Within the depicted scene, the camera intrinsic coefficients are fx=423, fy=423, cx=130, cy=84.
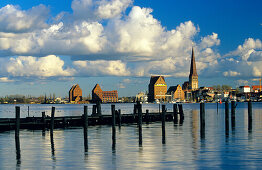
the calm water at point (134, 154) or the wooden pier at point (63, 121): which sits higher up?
the wooden pier at point (63, 121)

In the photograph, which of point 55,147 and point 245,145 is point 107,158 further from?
point 245,145

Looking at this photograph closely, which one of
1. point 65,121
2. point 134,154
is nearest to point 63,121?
point 65,121

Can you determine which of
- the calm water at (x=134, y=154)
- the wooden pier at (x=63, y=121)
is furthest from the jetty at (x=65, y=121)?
the calm water at (x=134, y=154)

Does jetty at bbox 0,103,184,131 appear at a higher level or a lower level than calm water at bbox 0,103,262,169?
higher

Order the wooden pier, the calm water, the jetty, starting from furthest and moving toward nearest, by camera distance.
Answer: the wooden pier, the jetty, the calm water

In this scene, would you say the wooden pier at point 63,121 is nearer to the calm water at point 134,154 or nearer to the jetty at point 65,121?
the jetty at point 65,121

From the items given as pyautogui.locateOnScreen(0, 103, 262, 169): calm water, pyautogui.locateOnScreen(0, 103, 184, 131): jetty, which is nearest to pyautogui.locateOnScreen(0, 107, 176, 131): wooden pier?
pyautogui.locateOnScreen(0, 103, 184, 131): jetty

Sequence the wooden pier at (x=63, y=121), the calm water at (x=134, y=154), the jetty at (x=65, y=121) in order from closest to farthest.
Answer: the calm water at (x=134, y=154) → the jetty at (x=65, y=121) → the wooden pier at (x=63, y=121)

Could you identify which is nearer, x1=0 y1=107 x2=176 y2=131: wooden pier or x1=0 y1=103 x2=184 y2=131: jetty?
x1=0 y1=103 x2=184 y2=131: jetty

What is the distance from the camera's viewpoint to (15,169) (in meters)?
24.2

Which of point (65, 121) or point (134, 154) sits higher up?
point (65, 121)

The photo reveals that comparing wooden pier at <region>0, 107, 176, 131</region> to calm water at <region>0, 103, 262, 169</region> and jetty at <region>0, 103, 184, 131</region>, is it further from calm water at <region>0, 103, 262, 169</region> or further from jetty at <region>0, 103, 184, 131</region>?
calm water at <region>0, 103, 262, 169</region>

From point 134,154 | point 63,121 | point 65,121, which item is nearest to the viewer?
point 134,154

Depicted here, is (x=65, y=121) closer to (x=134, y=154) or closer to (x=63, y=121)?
(x=63, y=121)
